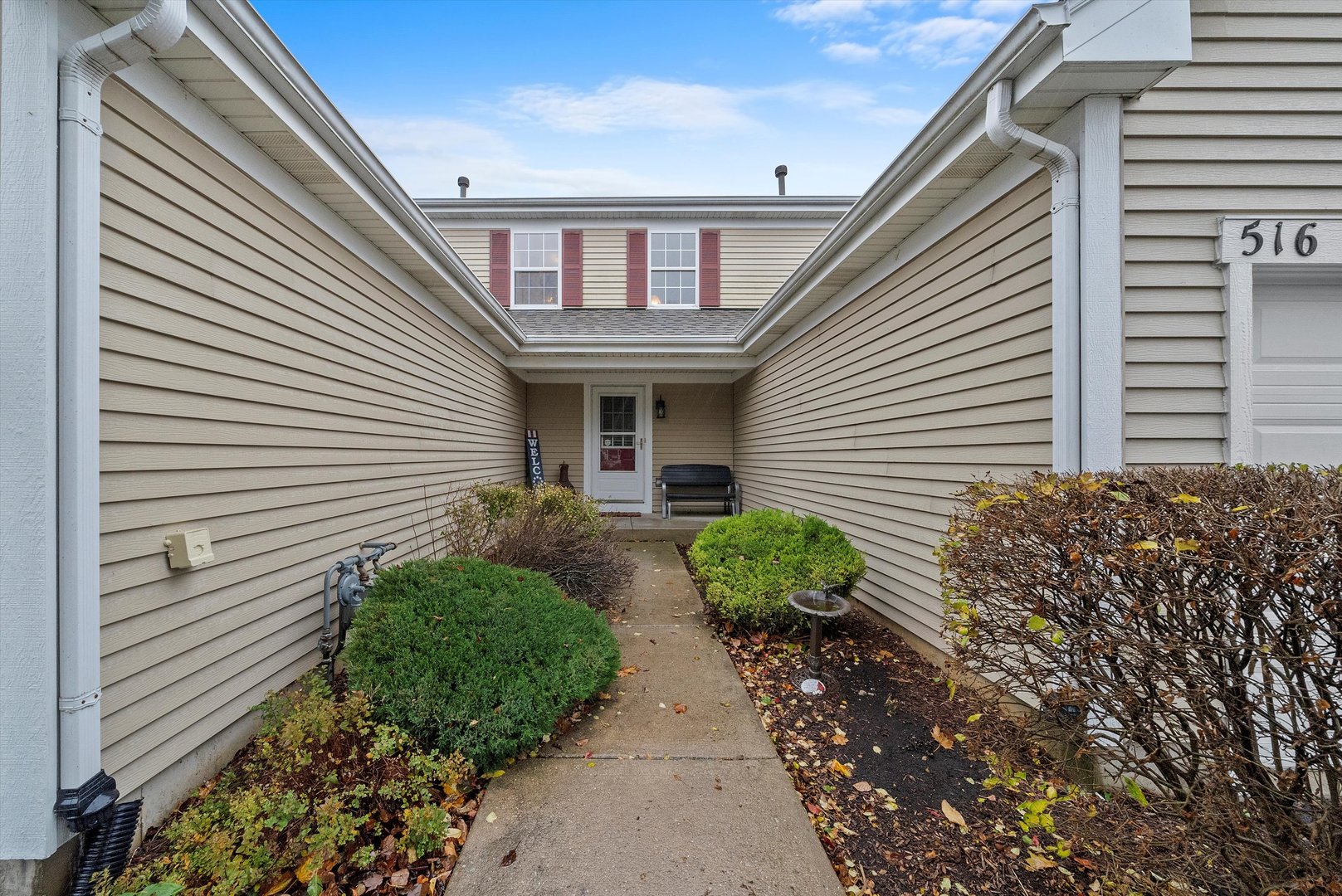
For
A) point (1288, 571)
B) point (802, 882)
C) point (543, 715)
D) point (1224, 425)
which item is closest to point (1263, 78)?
point (1224, 425)

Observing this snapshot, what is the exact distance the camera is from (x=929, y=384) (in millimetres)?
3402

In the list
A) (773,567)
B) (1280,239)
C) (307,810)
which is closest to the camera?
(307,810)

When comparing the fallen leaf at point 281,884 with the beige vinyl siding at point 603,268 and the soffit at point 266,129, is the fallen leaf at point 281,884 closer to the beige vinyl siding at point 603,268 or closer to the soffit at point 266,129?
the soffit at point 266,129

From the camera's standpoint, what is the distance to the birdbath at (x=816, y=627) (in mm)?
3102

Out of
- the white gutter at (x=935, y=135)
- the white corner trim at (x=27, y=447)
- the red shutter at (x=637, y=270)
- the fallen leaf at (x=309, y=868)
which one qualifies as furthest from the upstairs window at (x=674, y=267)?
the fallen leaf at (x=309, y=868)

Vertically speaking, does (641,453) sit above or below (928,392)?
below

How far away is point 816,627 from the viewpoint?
3.32 meters

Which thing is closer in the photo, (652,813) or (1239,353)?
(652,813)

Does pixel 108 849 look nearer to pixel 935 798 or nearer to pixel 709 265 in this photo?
pixel 935 798

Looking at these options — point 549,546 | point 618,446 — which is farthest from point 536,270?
point 549,546

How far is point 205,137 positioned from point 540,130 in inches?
345

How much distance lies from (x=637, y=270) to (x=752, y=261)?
6.74 feet

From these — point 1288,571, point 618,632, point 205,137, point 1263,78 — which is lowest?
point 618,632

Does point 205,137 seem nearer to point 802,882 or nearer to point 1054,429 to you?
point 802,882
